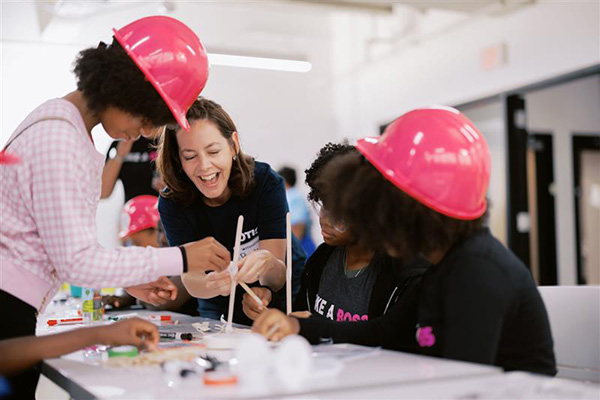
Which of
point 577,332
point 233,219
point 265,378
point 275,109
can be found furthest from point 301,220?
point 265,378

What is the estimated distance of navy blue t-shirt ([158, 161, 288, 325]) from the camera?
214 cm

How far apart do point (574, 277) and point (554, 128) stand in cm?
138

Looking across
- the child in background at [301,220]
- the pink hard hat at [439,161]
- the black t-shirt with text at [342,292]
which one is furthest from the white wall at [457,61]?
the pink hard hat at [439,161]

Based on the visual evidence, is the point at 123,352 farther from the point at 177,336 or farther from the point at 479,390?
the point at 479,390

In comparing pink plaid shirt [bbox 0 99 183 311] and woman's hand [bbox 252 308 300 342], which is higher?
pink plaid shirt [bbox 0 99 183 311]

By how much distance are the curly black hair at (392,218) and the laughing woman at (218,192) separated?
67cm

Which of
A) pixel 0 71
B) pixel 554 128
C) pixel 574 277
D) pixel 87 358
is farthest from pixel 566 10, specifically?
pixel 87 358

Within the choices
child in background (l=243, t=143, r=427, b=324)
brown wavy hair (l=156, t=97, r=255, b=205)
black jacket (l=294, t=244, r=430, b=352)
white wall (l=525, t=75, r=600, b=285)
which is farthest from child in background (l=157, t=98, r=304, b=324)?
white wall (l=525, t=75, r=600, b=285)

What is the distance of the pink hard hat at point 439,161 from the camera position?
127 cm

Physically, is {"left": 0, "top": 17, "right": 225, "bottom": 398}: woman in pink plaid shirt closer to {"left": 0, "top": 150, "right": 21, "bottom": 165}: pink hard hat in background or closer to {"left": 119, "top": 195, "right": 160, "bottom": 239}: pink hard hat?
{"left": 0, "top": 150, "right": 21, "bottom": 165}: pink hard hat in background

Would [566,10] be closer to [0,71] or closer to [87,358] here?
[0,71]

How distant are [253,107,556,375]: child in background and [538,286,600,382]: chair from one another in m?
0.54

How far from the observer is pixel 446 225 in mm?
1322

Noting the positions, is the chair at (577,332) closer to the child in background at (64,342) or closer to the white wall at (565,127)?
the child in background at (64,342)
